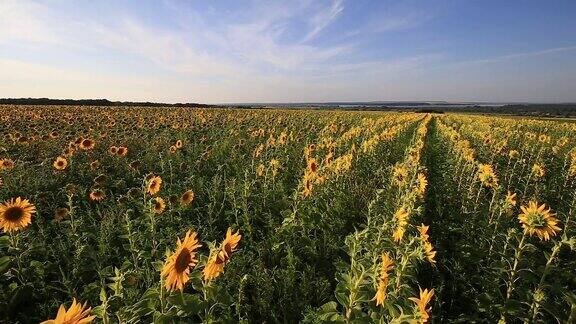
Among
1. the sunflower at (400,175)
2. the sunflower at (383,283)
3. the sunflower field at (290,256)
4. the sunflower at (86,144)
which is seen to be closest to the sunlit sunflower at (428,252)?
the sunflower field at (290,256)

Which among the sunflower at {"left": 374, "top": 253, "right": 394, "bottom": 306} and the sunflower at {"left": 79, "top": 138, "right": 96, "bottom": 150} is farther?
the sunflower at {"left": 79, "top": 138, "right": 96, "bottom": 150}

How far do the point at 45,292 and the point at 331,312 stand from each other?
317 cm

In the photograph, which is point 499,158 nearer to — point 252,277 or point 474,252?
point 474,252

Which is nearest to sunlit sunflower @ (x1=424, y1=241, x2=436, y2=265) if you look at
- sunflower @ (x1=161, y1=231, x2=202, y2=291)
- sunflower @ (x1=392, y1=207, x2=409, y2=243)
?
sunflower @ (x1=392, y1=207, x2=409, y2=243)

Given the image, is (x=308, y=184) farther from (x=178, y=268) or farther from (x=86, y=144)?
(x=86, y=144)

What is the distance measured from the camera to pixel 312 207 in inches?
233

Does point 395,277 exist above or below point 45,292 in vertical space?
above

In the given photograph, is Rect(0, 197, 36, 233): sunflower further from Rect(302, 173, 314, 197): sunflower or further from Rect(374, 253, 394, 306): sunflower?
Rect(374, 253, 394, 306): sunflower

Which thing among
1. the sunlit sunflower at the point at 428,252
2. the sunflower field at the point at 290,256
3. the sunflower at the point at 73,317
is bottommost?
the sunflower field at the point at 290,256

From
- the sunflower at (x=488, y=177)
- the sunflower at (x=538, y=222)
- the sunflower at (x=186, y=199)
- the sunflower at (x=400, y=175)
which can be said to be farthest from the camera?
the sunflower at (x=400, y=175)

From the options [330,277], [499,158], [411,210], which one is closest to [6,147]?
[330,277]

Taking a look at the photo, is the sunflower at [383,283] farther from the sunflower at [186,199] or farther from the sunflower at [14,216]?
the sunflower at [186,199]

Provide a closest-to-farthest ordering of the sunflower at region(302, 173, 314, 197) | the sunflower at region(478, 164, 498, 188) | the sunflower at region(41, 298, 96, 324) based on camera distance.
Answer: the sunflower at region(41, 298, 96, 324) < the sunflower at region(302, 173, 314, 197) < the sunflower at region(478, 164, 498, 188)

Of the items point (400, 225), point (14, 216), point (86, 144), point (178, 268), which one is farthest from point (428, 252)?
point (86, 144)
